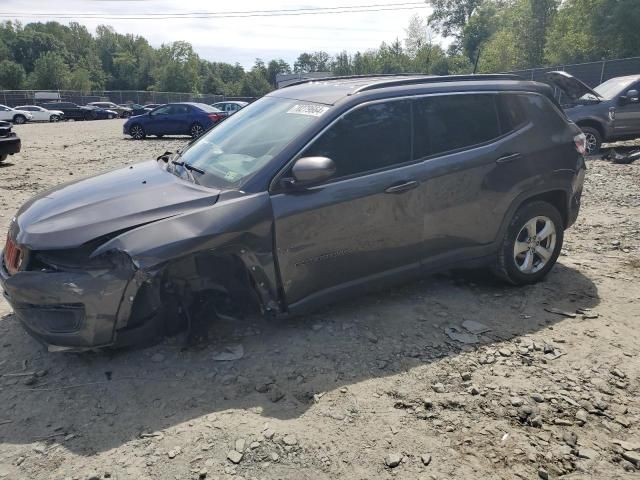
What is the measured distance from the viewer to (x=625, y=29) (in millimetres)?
31141

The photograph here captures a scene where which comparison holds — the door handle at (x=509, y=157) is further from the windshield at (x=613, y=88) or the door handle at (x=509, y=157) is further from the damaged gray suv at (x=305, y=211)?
the windshield at (x=613, y=88)

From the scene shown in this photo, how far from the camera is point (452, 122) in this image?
4.07 meters

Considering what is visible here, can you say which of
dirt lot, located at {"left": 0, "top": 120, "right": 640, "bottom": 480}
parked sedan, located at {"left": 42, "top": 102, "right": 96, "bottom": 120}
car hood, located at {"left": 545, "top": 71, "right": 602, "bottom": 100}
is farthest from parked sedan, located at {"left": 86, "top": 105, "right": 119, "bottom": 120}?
dirt lot, located at {"left": 0, "top": 120, "right": 640, "bottom": 480}

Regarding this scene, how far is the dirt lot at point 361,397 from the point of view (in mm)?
2537

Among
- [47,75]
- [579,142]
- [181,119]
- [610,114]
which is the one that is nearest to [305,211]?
[579,142]

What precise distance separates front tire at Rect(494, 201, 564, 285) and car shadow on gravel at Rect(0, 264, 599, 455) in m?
0.23

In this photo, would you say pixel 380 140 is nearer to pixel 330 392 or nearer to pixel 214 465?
pixel 330 392

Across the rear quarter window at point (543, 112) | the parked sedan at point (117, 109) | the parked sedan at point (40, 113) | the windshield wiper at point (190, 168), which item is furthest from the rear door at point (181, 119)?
the parked sedan at point (117, 109)

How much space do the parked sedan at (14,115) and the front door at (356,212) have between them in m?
41.0

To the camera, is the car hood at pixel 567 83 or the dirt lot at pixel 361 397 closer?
the dirt lot at pixel 361 397

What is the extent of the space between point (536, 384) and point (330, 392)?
1.31m

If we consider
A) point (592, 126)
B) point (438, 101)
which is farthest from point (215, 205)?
point (592, 126)

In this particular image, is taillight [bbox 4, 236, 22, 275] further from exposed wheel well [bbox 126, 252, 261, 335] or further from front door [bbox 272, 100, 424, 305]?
front door [bbox 272, 100, 424, 305]

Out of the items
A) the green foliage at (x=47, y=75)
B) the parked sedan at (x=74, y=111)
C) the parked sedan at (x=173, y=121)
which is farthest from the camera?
the green foliage at (x=47, y=75)
